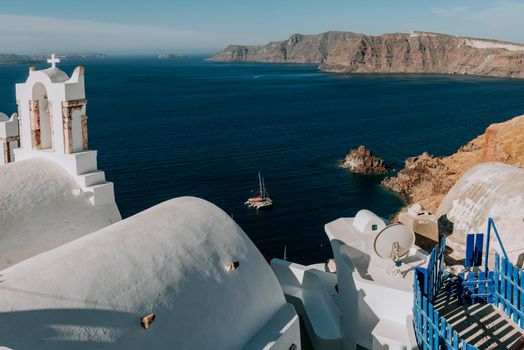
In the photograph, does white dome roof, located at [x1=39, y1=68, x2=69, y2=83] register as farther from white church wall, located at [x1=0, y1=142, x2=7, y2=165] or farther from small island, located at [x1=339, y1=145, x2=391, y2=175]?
small island, located at [x1=339, y1=145, x2=391, y2=175]

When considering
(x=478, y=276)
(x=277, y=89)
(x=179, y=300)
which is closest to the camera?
(x=179, y=300)

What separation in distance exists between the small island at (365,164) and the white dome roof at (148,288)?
64216 mm

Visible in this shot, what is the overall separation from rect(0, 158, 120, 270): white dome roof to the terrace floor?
11050 mm

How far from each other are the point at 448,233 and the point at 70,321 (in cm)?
2171

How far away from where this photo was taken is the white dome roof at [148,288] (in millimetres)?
10195

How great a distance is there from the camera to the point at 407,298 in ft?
56.7

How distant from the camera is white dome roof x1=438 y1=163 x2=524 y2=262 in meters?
22.1

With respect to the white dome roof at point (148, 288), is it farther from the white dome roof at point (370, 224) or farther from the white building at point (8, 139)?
the white building at point (8, 139)

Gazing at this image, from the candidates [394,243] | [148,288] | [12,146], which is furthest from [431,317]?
[12,146]

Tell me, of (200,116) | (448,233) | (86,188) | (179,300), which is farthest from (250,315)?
(200,116)

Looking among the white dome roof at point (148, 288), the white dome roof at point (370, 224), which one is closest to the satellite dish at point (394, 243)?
the white dome roof at point (370, 224)

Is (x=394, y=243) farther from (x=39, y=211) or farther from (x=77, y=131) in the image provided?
(x=39, y=211)

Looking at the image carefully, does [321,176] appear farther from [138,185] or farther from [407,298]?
[407,298]

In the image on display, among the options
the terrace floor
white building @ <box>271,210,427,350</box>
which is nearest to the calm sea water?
white building @ <box>271,210,427,350</box>
